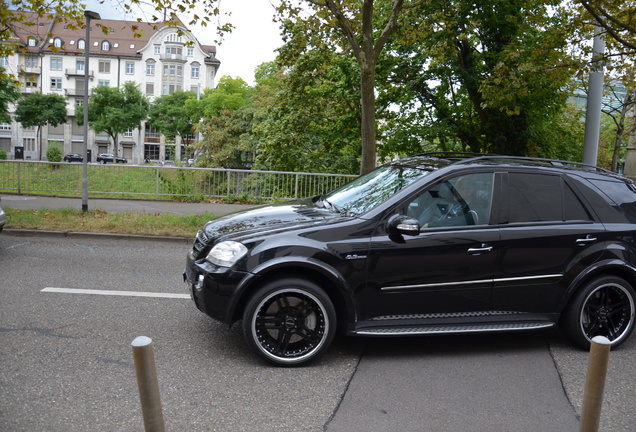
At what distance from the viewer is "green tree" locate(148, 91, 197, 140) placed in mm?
71000

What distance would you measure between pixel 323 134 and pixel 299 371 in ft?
73.7

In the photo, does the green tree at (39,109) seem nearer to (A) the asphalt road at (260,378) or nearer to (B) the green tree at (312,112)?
(B) the green tree at (312,112)

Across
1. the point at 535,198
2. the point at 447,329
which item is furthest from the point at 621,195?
the point at 447,329

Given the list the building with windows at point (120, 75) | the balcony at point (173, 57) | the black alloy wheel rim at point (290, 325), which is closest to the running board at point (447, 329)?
the black alloy wheel rim at point (290, 325)

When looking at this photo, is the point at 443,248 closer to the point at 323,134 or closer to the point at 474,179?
the point at 474,179

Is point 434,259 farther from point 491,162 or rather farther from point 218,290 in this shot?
point 218,290

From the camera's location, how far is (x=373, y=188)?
5676 mm

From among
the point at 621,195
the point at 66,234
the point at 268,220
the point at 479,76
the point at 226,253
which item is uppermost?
the point at 479,76

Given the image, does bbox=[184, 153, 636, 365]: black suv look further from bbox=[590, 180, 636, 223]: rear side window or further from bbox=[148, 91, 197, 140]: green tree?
bbox=[148, 91, 197, 140]: green tree

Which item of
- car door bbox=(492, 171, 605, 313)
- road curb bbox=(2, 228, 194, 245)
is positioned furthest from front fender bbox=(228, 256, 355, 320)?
road curb bbox=(2, 228, 194, 245)

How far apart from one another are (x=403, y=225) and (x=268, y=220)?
1.26m

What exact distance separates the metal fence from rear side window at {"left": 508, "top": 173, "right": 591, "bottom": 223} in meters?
11.4

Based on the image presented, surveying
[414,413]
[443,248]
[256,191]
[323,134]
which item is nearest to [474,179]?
[443,248]

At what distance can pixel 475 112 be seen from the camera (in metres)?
22.1
